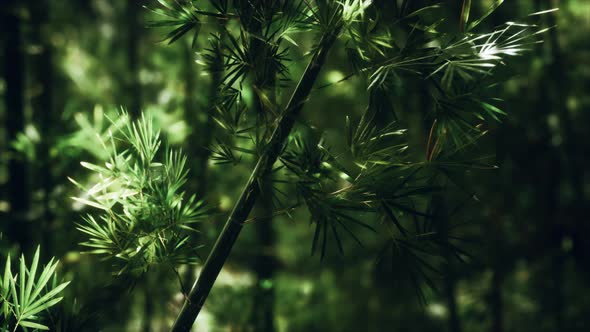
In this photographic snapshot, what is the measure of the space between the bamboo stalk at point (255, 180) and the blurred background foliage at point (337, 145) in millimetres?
1071

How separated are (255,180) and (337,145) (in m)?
3.19

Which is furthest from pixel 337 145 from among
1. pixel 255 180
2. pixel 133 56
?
pixel 255 180

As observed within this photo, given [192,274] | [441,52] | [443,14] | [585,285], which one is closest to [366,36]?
[441,52]

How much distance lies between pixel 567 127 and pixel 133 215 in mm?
2903

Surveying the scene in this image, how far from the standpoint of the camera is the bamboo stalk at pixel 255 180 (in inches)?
38.8

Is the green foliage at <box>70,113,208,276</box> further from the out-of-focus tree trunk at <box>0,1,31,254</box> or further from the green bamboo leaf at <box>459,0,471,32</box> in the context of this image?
the out-of-focus tree trunk at <box>0,1,31,254</box>

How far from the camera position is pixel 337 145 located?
4148mm

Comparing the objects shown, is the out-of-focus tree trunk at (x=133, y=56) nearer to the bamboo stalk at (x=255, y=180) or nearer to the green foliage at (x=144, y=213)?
the green foliage at (x=144, y=213)

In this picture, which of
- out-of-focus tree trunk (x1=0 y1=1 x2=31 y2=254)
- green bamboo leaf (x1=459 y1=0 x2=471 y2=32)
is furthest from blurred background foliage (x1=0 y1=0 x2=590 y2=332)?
green bamboo leaf (x1=459 y1=0 x2=471 y2=32)

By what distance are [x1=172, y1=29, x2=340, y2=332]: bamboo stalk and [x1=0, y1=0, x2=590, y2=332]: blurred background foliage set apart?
1071 millimetres

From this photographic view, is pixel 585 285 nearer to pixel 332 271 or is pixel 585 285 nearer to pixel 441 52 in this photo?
pixel 332 271

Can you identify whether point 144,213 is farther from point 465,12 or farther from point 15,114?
point 15,114

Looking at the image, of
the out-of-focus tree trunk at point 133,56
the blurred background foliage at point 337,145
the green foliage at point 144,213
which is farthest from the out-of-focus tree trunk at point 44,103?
the green foliage at point 144,213

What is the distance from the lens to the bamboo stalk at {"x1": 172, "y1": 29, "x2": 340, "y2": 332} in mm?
985
